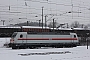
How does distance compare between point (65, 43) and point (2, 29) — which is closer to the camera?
point (65, 43)

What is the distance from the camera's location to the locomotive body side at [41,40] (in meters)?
30.4

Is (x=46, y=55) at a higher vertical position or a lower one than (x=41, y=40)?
lower

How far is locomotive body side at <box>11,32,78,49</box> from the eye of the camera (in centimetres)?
3038

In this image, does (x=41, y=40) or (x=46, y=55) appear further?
(x=41, y=40)

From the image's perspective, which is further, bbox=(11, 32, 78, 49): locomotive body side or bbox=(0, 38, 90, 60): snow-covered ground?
bbox=(11, 32, 78, 49): locomotive body side

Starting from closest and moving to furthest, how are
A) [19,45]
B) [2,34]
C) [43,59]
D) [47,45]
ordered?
[43,59]
[19,45]
[47,45]
[2,34]

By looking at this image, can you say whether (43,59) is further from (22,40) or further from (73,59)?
(22,40)

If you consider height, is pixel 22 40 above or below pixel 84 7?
below

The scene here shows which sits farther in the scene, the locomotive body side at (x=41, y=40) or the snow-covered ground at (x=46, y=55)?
the locomotive body side at (x=41, y=40)

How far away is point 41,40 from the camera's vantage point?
31.6 metres

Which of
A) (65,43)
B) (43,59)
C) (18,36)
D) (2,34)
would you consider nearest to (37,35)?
(18,36)

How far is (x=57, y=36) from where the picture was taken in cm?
3291

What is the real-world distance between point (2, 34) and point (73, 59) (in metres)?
45.4

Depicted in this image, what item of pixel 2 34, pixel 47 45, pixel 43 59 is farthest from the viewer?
pixel 2 34
